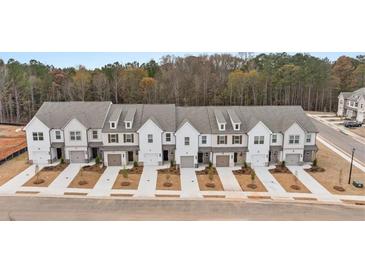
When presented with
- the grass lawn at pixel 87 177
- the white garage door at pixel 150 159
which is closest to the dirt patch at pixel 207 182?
the white garage door at pixel 150 159

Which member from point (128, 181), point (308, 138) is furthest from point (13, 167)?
point (308, 138)

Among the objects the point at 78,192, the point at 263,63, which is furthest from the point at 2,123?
the point at 263,63

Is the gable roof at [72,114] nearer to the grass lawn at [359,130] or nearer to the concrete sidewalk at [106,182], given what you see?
the concrete sidewalk at [106,182]

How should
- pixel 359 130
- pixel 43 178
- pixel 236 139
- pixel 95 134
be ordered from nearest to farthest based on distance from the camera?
1. pixel 43 178
2. pixel 236 139
3. pixel 95 134
4. pixel 359 130

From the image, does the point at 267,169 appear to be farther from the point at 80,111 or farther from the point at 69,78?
the point at 69,78

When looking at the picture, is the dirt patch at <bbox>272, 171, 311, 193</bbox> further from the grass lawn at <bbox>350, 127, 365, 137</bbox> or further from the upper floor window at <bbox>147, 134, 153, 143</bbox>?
the grass lawn at <bbox>350, 127, 365, 137</bbox>

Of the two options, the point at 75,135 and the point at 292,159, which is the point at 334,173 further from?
the point at 75,135
